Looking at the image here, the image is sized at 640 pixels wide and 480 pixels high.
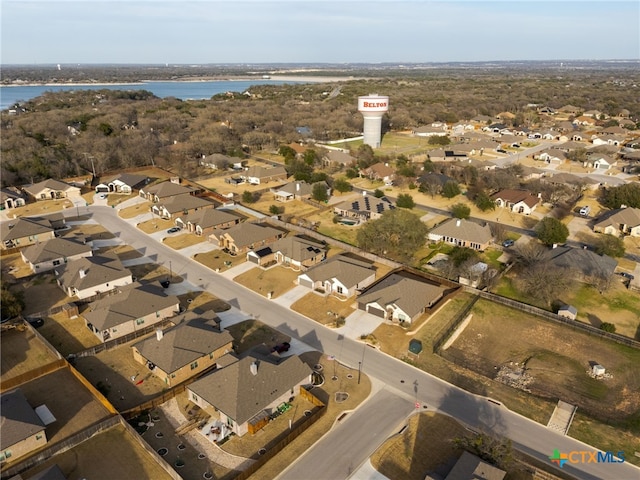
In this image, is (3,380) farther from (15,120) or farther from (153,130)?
(15,120)

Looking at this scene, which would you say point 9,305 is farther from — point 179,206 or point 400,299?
point 400,299

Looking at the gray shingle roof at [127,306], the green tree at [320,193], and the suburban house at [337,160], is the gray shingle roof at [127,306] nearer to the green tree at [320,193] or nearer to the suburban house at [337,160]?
the green tree at [320,193]

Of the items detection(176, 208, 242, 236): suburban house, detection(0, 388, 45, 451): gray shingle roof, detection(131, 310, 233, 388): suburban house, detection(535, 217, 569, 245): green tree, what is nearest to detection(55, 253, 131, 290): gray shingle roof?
detection(131, 310, 233, 388): suburban house

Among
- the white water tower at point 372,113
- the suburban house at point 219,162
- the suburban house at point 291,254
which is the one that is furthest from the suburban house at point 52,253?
the white water tower at point 372,113

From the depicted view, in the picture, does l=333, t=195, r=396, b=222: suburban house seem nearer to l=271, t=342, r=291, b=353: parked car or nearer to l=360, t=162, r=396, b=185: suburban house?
l=360, t=162, r=396, b=185: suburban house

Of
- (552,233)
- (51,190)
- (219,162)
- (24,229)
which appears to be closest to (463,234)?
(552,233)

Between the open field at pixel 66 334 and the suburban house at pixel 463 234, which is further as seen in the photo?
the suburban house at pixel 463 234

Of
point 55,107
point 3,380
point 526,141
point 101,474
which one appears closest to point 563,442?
point 101,474
